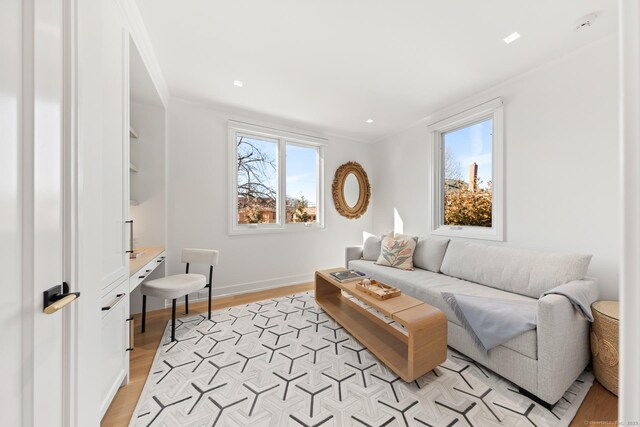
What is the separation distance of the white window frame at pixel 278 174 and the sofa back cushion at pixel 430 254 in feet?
5.12

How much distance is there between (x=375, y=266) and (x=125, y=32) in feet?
10.1

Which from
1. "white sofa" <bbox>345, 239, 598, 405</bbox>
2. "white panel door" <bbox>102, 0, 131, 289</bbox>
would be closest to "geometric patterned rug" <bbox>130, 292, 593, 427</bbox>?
"white sofa" <bbox>345, 239, 598, 405</bbox>

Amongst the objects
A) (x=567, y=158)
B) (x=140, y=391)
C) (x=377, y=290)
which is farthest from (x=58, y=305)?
(x=567, y=158)

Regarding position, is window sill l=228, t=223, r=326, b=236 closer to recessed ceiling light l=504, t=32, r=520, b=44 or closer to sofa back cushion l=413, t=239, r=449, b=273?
sofa back cushion l=413, t=239, r=449, b=273

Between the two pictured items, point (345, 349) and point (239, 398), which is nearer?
point (239, 398)

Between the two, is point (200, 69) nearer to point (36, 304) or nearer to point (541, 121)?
point (36, 304)

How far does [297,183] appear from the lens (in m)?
3.88

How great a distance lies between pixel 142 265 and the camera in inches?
75.0

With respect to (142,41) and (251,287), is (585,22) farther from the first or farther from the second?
(251,287)

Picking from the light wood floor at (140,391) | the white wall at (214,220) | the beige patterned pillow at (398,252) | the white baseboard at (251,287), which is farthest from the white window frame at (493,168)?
the white baseboard at (251,287)

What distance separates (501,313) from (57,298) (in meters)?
2.24

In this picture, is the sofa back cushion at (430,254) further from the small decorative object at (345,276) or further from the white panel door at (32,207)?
the white panel door at (32,207)

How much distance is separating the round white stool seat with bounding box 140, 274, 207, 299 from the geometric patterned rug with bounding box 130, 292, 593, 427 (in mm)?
407

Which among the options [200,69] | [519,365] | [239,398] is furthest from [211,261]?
[519,365]
